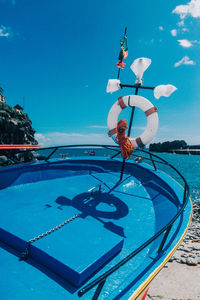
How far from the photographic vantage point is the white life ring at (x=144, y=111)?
4715mm

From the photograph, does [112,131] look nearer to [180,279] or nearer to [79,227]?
[79,227]

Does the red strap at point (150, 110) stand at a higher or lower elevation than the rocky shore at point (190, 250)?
higher

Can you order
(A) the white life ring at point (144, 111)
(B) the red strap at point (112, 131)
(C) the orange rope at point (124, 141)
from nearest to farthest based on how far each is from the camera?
(C) the orange rope at point (124, 141) < (A) the white life ring at point (144, 111) < (B) the red strap at point (112, 131)

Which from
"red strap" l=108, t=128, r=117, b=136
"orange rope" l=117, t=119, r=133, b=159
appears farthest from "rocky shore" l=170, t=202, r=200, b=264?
"red strap" l=108, t=128, r=117, b=136

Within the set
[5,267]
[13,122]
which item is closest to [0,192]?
[5,267]

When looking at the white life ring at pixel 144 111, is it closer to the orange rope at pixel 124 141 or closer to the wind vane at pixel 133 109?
the wind vane at pixel 133 109

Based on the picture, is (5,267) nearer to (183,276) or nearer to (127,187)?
(127,187)

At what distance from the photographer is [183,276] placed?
615 centimetres

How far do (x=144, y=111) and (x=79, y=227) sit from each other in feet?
12.0

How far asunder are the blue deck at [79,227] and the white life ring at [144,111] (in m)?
1.46

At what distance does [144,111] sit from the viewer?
480 centimetres

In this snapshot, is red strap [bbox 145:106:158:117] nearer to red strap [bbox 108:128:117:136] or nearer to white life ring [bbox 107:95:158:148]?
white life ring [bbox 107:95:158:148]

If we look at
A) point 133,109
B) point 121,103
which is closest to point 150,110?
point 133,109

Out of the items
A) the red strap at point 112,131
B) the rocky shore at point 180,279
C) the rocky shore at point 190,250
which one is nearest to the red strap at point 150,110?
the red strap at point 112,131
